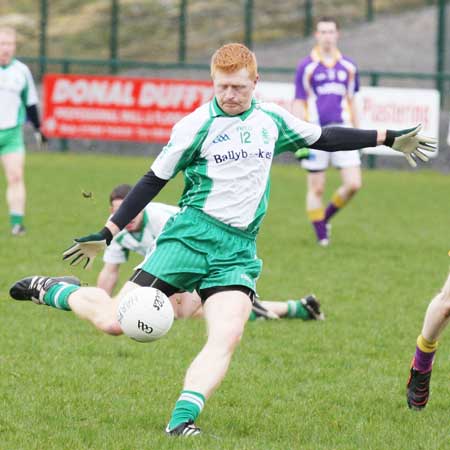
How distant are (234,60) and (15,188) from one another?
7.64 meters

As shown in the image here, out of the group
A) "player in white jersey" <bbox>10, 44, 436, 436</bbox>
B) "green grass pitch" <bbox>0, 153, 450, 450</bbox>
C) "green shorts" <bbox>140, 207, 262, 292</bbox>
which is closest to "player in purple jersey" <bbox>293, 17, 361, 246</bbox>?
"green grass pitch" <bbox>0, 153, 450, 450</bbox>

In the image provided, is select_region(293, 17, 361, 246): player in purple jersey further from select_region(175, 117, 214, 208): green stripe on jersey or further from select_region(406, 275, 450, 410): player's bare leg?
select_region(175, 117, 214, 208): green stripe on jersey

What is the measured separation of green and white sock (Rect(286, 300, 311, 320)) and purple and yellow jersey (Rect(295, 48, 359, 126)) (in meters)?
4.16

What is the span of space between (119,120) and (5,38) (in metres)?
9.25

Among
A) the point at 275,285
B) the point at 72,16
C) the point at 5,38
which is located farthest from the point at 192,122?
the point at 72,16

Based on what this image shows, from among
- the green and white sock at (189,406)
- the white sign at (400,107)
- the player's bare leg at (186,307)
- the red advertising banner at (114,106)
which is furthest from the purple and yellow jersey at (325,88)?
the red advertising banner at (114,106)

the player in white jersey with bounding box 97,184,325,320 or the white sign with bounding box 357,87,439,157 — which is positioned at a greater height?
the white sign with bounding box 357,87,439,157

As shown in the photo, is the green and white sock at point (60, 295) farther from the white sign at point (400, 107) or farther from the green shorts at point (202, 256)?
the white sign at point (400, 107)

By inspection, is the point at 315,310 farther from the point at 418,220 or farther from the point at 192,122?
the point at 418,220

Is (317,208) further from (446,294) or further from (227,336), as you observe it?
(227,336)

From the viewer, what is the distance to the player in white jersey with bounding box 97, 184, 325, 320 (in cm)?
819

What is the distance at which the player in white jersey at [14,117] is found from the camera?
12.6 m

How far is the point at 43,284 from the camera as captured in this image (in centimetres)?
633

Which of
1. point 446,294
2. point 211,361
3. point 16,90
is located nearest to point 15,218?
point 16,90
